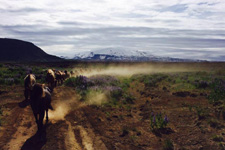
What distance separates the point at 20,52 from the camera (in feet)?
550

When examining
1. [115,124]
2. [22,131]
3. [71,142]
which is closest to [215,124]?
[115,124]

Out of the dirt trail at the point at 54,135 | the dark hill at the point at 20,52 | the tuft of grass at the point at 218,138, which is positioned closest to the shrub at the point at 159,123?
the tuft of grass at the point at 218,138

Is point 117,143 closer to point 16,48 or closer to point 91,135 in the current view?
point 91,135

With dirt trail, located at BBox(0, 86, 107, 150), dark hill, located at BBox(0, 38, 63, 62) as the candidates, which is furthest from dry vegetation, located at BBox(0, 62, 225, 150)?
dark hill, located at BBox(0, 38, 63, 62)

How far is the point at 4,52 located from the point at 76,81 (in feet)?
531

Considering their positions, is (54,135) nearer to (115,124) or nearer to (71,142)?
(71,142)

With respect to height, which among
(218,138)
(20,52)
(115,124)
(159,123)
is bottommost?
(115,124)

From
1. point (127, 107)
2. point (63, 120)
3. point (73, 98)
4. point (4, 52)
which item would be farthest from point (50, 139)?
point (4, 52)

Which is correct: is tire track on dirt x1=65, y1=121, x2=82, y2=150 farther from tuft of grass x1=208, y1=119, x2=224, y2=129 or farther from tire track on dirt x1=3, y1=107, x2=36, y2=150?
tuft of grass x1=208, y1=119, x2=224, y2=129

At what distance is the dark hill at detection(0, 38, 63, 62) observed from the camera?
513 feet

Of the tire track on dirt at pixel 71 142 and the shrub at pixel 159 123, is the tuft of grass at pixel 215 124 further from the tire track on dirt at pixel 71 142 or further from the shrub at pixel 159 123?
the tire track on dirt at pixel 71 142

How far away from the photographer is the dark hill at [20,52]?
15627 centimetres

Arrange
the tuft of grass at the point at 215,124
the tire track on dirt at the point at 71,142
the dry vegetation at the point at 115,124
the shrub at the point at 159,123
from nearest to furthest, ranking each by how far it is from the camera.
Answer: the tire track on dirt at the point at 71,142 < the dry vegetation at the point at 115,124 < the tuft of grass at the point at 215,124 < the shrub at the point at 159,123

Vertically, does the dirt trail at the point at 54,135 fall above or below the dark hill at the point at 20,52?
below
